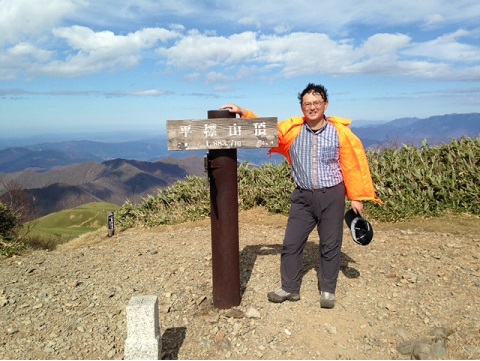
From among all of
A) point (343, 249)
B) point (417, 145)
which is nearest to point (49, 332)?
point (343, 249)

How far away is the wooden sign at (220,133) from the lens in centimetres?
392

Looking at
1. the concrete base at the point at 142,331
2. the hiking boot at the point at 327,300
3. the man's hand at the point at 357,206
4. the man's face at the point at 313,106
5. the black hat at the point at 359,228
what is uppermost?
the man's face at the point at 313,106

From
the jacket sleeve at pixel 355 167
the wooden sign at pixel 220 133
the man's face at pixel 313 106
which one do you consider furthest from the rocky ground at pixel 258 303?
the man's face at pixel 313 106

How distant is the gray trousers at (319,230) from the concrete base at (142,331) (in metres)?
1.81

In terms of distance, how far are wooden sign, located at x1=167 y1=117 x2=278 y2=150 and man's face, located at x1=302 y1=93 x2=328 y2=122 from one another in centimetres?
37

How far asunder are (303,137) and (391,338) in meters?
2.20

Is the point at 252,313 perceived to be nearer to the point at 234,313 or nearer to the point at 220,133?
the point at 234,313

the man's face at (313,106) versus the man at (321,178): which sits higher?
the man's face at (313,106)

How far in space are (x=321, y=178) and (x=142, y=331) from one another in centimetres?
230

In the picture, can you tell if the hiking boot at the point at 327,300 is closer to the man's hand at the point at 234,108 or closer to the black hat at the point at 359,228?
the black hat at the point at 359,228

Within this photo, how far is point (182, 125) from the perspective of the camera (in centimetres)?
394

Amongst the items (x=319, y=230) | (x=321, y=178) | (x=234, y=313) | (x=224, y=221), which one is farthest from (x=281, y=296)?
(x=321, y=178)

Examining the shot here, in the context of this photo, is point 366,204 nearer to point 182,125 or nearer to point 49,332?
point 182,125

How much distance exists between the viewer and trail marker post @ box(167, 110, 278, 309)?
393cm
